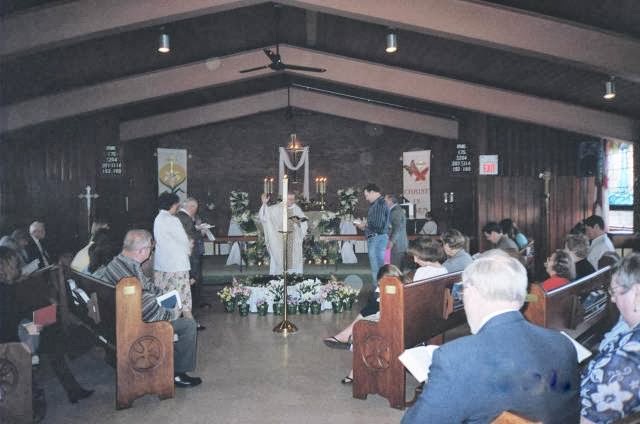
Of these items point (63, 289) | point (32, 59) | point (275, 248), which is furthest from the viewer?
point (275, 248)

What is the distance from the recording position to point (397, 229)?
7805mm

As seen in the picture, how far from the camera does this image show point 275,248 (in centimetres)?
838

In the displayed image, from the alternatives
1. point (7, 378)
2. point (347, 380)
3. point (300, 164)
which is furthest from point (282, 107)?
point (7, 378)

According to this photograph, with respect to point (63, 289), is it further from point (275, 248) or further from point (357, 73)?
point (357, 73)

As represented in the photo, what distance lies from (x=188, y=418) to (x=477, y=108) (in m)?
8.14

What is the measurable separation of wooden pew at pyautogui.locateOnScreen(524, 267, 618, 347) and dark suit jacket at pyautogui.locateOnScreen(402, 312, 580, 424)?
185cm

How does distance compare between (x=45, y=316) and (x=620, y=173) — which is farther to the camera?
(x=620, y=173)

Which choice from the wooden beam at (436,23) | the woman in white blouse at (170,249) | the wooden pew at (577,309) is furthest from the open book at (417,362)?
the wooden beam at (436,23)

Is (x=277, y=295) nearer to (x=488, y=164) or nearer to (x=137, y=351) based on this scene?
(x=137, y=351)

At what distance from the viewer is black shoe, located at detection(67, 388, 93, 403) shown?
4.03m

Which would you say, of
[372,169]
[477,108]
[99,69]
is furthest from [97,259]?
[372,169]

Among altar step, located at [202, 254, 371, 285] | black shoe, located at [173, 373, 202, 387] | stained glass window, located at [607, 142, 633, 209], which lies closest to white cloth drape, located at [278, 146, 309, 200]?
altar step, located at [202, 254, 371, 285]

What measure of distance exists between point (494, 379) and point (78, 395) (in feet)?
11.5

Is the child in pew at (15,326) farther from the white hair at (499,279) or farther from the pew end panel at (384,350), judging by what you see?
the white hair at (499,279)
